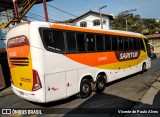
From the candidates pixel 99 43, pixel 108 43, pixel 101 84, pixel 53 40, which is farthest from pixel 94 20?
pixel 53 40

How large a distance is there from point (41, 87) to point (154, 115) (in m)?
3.93

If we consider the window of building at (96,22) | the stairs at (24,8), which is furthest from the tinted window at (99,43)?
the window of building at (96,22)

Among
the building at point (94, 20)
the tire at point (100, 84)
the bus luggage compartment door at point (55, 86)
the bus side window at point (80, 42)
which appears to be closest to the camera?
the bus luggage compartment door at point (55, 86)

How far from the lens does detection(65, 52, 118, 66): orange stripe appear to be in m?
8.75

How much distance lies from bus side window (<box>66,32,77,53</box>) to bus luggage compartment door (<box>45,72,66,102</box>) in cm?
111

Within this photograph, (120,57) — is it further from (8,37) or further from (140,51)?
(8,37)

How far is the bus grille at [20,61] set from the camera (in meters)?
7.60

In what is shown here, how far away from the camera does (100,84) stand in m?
10.4

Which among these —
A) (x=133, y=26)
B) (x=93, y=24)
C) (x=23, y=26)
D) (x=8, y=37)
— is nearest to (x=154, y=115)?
(x=23, y=26)

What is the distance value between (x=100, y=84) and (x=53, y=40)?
3857 millimetres

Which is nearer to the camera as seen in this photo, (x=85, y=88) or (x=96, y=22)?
(x=85, y=88)

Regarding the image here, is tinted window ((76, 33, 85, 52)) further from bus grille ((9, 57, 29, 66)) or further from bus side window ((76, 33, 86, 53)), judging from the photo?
bus grille ((9, 57, 29, 66))

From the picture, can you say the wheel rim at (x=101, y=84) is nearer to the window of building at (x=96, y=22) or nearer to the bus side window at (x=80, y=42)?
the bus side window at (x=80, y=42)

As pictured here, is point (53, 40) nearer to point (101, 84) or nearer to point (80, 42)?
point (80, 42)
